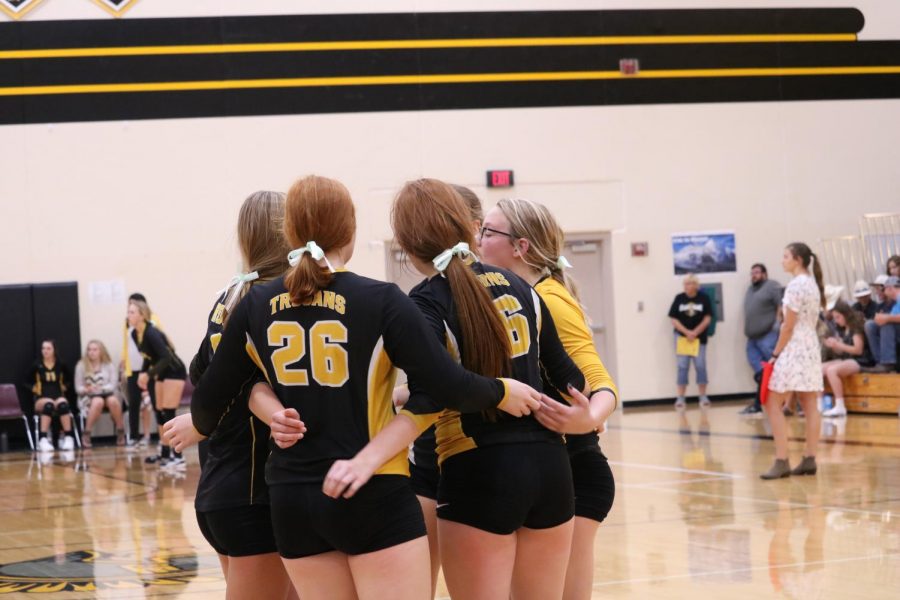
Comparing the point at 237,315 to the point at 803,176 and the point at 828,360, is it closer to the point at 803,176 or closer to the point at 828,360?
the point at 828,360

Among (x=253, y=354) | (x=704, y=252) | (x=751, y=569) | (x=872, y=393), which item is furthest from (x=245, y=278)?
(x=704, y=252)

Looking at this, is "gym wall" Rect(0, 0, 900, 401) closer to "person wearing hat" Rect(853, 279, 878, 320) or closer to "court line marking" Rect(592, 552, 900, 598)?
"person wearing hat" Rect(853, 279, 878, 320)

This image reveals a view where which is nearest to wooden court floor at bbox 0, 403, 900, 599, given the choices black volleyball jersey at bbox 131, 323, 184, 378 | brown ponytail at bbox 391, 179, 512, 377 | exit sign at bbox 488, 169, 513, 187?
black volleyball jersey at bbox 131, 323, 184, 378

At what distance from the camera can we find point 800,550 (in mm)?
5828

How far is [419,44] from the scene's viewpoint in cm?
1519

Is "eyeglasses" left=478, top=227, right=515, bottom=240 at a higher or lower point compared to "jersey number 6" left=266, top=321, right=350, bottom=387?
higher

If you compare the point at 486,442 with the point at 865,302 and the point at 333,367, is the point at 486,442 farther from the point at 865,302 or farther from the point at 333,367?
the point at 865,302

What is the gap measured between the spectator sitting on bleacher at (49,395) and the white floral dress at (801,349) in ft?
28.5

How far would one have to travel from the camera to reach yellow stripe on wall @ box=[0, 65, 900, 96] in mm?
14312

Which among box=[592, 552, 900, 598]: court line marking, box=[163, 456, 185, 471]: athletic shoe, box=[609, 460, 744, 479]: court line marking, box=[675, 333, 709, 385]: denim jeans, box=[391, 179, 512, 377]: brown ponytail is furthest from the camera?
box=[675, 333, 709, 385]: denim jeans

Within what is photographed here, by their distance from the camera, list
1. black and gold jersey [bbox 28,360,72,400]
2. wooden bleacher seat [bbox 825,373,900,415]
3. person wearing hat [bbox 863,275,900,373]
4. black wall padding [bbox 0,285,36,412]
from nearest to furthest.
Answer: wooden bleacher seat [bbox 825,373,900,415]
person wearing hat [bbox 863,275,900,373]
black and gold jersey [bbox 28,360,72,400]
black wall padding [bbox 0,285,36,412]

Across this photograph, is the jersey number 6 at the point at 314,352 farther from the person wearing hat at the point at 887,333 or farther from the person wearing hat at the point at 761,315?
the person wearing hat at the point at 761,315

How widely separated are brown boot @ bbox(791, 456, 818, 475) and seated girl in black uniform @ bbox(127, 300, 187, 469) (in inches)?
227

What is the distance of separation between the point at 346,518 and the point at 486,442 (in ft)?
1.50
